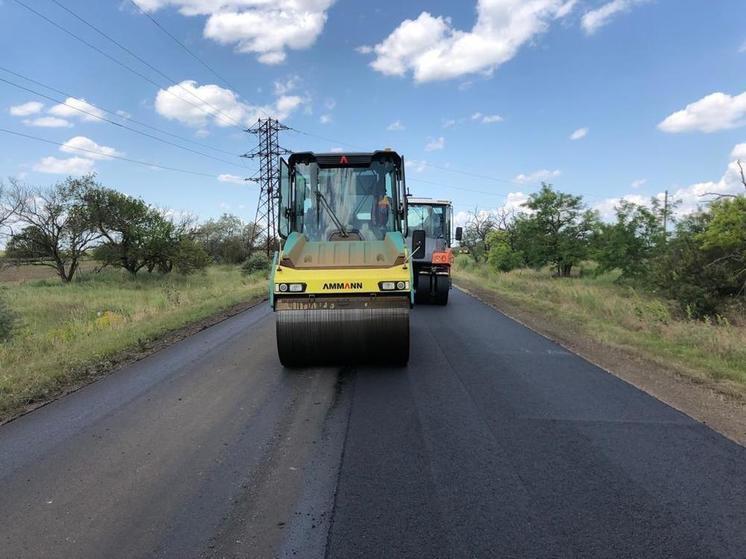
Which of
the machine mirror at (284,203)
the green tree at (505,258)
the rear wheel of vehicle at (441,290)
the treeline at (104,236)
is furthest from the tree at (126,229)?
the machine mirror at (284,203)

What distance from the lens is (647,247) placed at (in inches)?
1347

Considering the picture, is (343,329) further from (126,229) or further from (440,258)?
(126,229)

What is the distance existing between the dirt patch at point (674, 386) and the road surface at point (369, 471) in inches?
11.3

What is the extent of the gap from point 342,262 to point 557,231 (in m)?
37.0

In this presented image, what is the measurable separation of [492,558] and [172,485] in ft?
7.91

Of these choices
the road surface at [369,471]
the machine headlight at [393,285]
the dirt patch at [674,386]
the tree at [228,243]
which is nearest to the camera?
the road surface at [369,471]

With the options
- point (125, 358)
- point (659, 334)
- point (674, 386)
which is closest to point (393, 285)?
point (674, 386)

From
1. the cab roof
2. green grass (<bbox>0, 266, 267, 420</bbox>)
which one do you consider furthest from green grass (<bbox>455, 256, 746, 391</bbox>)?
green grass (<bbox>0, 266, 267, 420</bbox>)

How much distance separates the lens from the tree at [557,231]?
39.7 meters

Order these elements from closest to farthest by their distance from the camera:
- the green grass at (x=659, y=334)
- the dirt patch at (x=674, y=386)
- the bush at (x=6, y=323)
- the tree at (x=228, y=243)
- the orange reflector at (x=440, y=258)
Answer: the dirt patch at (x=674, y=386), the green grass at (x=659, y=334), the bush at (x=6, y=323), the orange reflector at (x=440, y=258), the tree at (x=228, y=243)

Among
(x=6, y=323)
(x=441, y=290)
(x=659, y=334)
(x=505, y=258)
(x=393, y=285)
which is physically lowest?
(x=6, y=323)

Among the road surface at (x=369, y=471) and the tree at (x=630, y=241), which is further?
the tree at (x=630, y=241)

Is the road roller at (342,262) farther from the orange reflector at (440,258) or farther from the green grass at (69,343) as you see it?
the orange reflector at (440,258)

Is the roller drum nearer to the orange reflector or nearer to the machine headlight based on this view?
the machine headlight
